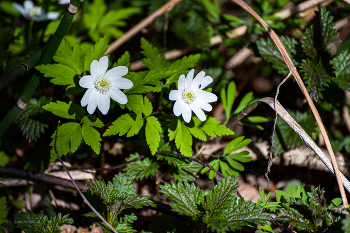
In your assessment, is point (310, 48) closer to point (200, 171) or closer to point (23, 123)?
point (200, 171)

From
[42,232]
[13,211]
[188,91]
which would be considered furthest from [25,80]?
[188,91]

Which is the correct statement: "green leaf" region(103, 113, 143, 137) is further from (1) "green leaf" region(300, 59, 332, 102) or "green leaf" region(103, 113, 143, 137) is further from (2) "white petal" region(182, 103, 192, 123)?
(1) "green leaf" region(300, 59, 332, 102)

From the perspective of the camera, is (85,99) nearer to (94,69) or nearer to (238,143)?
(94,69)

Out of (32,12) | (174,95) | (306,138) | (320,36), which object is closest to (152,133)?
(174,95)

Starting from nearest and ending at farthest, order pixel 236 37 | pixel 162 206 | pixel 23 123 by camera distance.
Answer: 1. pixel 162 206
2. pixel 23 123
3. pixel 236 37

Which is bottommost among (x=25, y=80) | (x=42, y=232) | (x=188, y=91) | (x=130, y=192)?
(x=42, y=232)
